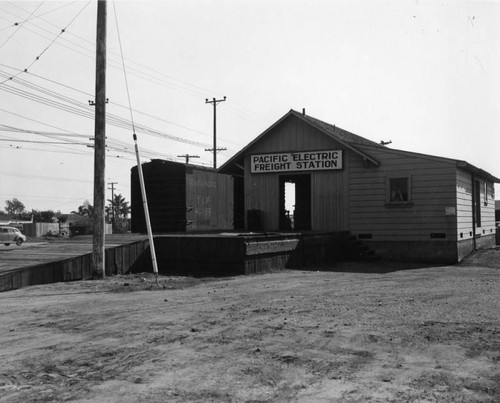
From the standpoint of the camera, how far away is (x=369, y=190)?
20.7m

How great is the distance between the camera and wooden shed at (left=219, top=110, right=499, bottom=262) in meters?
19.5

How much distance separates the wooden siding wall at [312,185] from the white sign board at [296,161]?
0.67 feet

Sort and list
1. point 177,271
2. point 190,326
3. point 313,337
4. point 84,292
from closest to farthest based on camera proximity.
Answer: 1. point 313,337
2. point 190,326
3. point 84,292
4. point 177,271

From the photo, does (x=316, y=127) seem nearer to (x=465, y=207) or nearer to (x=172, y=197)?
(x=465, y=207)

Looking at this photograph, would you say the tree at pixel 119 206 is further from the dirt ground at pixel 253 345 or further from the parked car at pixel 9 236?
the dirt ground at pixel 253 345

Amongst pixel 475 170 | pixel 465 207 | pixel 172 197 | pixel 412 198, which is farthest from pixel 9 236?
pixel 475 170

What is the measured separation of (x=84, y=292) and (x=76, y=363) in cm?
625

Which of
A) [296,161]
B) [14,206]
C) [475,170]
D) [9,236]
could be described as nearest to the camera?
[475,170]

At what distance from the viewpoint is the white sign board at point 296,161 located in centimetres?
2147

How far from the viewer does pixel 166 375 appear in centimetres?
514

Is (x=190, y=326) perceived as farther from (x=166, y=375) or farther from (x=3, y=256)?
(x=3, y=256)

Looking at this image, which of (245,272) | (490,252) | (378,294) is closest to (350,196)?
(490,252)

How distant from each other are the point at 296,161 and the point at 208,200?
517 cm

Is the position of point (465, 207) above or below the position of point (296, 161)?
below
